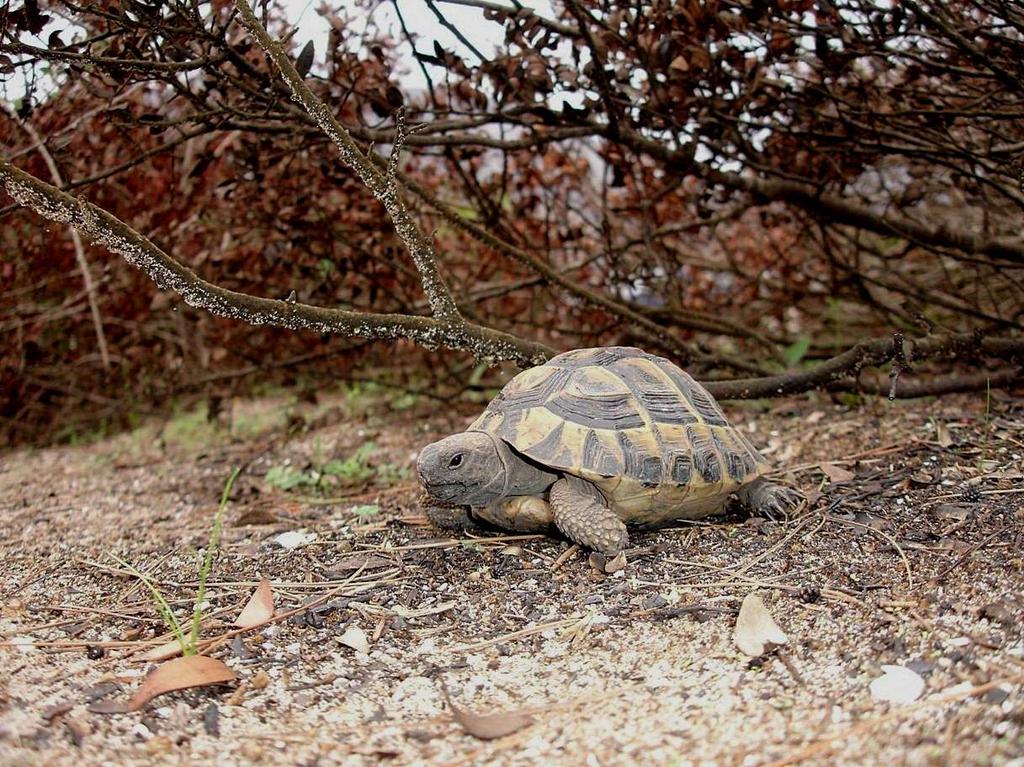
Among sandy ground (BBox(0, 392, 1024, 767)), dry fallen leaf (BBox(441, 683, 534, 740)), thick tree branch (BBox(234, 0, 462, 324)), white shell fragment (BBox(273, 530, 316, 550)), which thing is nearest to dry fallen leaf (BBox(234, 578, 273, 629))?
sandy ground (BBox(0, 392, 1024, 767))

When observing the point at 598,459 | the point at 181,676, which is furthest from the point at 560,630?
the point at 181,676

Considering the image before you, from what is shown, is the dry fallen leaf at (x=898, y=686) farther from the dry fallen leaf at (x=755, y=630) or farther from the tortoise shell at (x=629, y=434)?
the tortoise shell at (x=629, y=434)

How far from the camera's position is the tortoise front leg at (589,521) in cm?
244

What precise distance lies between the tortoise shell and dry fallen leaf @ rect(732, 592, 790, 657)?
0.54 meters

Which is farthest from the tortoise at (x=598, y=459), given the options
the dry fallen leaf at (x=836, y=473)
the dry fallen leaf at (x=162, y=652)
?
the dry fallen leaf at (x=162, y=652)

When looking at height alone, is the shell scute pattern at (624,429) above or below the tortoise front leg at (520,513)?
above

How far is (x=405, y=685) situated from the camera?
6.06 feet

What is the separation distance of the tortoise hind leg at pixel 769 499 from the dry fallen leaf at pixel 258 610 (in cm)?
146

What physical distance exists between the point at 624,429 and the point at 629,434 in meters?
0.02

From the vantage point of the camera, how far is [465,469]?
99.2 inches

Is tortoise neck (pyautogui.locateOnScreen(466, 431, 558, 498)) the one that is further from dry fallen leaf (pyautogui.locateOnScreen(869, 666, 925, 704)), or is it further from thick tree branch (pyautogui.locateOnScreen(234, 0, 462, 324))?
dry fallen leaf (pyautogui.locateOnScreen(869, 666, 925, 704))

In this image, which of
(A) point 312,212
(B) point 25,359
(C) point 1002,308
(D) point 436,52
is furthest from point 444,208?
(C) point 1002,308

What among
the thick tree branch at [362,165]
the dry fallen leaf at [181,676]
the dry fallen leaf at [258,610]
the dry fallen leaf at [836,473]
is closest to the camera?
the dry fallen leaf at [181,676]

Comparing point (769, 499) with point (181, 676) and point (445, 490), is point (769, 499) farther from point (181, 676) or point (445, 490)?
point (181, 676)
